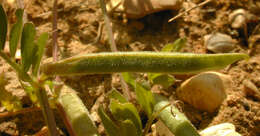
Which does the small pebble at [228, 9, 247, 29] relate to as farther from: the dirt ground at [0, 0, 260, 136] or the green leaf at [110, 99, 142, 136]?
the green leaf at [110, 99, 142, 136]

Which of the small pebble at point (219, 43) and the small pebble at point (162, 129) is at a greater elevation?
the small pebble at point (219, 43)

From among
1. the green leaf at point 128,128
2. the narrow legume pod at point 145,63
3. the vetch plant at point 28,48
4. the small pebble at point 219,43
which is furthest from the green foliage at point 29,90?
the small pebble at point 219,43

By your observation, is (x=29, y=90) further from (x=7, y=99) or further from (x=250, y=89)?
(x=250, y=89)

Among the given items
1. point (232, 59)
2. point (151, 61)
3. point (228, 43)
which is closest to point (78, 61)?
point (151, 61)

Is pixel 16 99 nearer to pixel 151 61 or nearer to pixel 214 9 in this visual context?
pixel 151 61

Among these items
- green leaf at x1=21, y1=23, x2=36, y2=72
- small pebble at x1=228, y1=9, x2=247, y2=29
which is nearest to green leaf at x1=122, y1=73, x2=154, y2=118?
green leaf at x1=21, y1=23, x2=36, y2=72

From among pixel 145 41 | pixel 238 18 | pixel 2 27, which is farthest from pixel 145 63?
pixel 238 18

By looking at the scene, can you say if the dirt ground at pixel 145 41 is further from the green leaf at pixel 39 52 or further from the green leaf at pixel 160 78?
the green leaf at pixel 39 52

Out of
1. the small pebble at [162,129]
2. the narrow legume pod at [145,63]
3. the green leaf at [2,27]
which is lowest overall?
the small pebble at [162,129]
